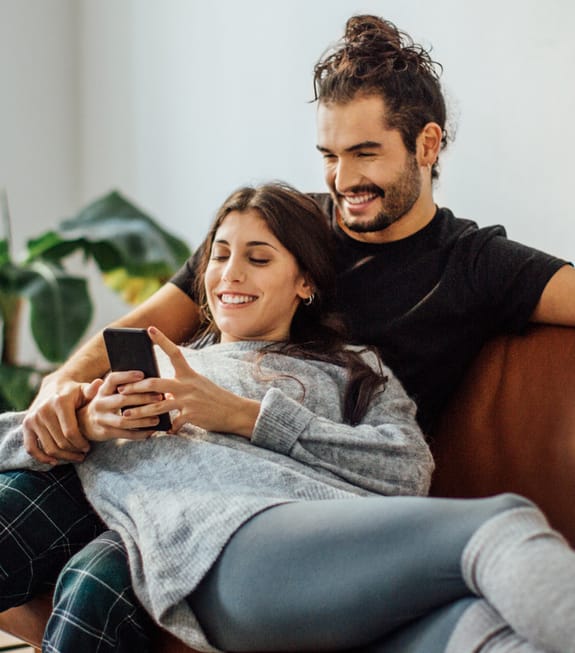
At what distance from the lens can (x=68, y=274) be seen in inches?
124

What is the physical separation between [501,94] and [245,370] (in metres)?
0.96

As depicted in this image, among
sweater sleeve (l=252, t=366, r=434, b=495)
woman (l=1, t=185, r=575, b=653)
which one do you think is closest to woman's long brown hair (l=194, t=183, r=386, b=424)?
woman (l=1, t=185, r=575, b=653)

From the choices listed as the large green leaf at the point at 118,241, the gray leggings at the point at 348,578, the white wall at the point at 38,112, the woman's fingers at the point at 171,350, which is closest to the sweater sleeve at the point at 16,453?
the woman's fingers at the point at 171,350

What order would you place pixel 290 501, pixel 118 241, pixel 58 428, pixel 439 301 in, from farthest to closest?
pixel 118 241 < pixel 439 301 < pixel 58 428 < pixel 290 501

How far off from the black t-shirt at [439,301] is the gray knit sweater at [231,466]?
4.8 inches

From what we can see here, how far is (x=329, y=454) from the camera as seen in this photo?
5.05ft

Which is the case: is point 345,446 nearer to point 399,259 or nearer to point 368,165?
point 399,259

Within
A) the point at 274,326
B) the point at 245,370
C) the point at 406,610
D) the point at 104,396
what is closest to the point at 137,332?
the point at 104,396

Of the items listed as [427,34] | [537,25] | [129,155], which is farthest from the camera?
[129,155]

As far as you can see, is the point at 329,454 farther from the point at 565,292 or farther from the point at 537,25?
the point at 537,25

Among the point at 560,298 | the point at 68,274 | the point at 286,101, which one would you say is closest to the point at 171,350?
the point at 560,298

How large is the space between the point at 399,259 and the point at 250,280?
0.33 meters

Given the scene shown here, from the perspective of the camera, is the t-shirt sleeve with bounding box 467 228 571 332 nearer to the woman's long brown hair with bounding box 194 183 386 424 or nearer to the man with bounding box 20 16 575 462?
the man with bounding box 20 16 575 462

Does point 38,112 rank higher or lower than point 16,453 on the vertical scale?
higher
